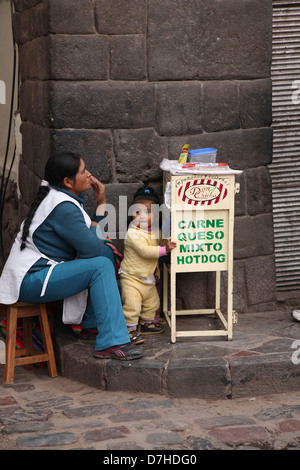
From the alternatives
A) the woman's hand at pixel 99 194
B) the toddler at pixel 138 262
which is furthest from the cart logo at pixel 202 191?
the woman's hand at pixel 99 194

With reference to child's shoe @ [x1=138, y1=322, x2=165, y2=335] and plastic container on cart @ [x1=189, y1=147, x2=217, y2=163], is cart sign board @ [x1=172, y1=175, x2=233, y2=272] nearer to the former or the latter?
plastic container on cart @ [x1=189, y1=147, x2=217, y2=163]

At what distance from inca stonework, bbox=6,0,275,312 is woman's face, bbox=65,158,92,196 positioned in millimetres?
390

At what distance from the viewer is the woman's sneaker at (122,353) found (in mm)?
4875

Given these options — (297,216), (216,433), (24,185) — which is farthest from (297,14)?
(216,433)

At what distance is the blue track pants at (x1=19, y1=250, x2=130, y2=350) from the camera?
487cm

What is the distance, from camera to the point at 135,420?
4.38m

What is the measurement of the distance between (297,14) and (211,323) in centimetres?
262

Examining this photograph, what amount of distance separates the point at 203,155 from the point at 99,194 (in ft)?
2.50

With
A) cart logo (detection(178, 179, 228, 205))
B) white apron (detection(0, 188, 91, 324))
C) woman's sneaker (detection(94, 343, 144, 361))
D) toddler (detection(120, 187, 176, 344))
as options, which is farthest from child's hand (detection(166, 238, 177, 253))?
woman's sneaker (detection(94, 343, 144, 361))

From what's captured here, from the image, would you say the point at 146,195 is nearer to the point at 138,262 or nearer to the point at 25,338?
the point at 138,262

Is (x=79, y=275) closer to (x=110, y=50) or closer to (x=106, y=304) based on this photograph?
(x=106, y=304)

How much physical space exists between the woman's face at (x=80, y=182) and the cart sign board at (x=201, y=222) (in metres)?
0.61

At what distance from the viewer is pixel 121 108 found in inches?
211
